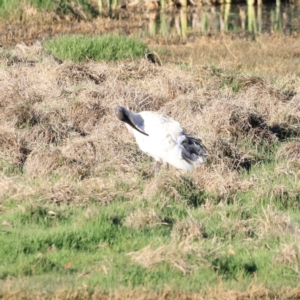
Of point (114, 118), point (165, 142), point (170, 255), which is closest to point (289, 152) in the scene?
point (165, 142)

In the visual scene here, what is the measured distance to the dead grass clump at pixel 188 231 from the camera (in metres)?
6.55

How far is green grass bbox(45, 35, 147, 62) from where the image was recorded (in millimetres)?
14250

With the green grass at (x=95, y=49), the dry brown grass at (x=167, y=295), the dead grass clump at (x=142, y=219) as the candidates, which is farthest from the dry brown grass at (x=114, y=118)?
the dry brown grass at (x=167, y=295)

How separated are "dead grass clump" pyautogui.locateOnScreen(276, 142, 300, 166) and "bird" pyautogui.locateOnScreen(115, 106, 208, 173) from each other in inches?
44.2

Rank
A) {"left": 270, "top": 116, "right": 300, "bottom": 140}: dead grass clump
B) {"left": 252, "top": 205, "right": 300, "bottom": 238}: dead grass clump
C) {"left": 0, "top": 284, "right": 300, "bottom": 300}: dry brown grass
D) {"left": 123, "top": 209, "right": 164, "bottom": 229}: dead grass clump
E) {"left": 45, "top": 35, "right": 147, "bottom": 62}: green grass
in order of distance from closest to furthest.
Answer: {"left": 0, "top": 284, "right": 300, "bottom": 300}: dry brown grass → {"left": 252, "top": 205, "right": 300, "bottom": 238}: dead grass clump → {"left": 123, "top": 209, "right": 164, "bottom": 229}: dead grass clump → {"left": 270, "top": 116, "right": 300, "bottom": 140}: dead grass clump → {"left": 45, "top": 35, "right": 147, "bottom": 62}: green grass

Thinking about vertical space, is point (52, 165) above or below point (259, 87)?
below

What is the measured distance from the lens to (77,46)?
47.2 ft

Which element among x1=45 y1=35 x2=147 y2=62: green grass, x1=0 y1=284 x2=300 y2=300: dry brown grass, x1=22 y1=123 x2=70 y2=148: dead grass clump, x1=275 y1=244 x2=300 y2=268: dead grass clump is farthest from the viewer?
x1=45 y1=35 x2=147 y2=62: green grass

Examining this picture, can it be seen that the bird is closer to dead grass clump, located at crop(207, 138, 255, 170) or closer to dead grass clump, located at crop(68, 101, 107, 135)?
dead grass clump, located at crop(207, 138, 255, 170)

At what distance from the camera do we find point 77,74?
11.8 m

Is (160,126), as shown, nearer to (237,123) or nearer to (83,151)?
(83,151)

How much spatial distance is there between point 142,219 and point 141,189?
3.09 ft

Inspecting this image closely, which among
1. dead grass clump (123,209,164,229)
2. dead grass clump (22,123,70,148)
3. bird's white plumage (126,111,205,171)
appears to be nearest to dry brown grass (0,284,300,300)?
dead grass clump (123,209,164,229)

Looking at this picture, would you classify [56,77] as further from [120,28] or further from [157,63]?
[120,28]
